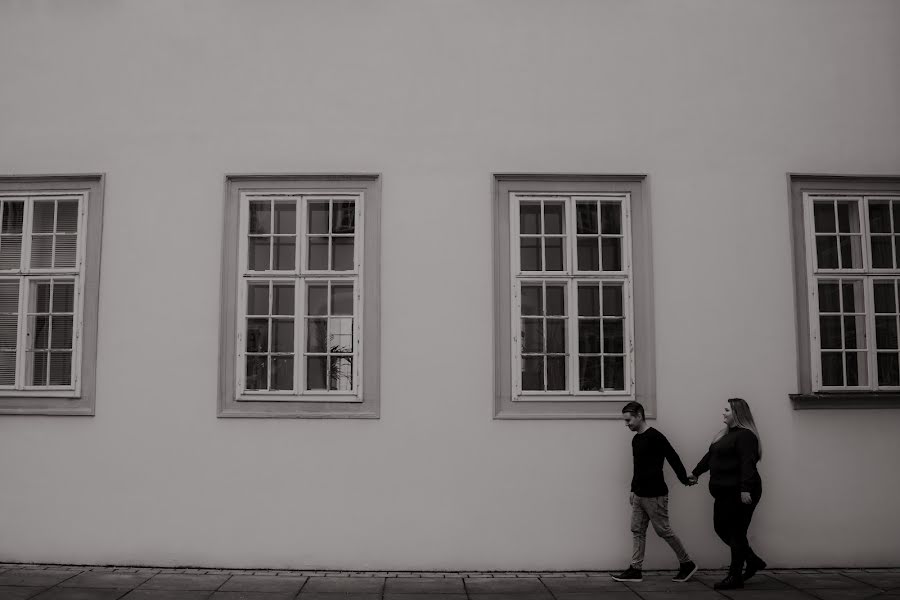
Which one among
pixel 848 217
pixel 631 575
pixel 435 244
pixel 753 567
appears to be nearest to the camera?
pixel 753 567

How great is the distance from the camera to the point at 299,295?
7594 millimetres

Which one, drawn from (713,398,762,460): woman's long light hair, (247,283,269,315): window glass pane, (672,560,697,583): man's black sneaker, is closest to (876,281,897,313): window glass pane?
(713,398,762,460): woman's long light hair

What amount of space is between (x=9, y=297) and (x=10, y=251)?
468mm

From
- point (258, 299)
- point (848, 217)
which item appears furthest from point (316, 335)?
Result: point (848, 217)

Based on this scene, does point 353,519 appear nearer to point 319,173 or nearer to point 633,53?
point 319,173

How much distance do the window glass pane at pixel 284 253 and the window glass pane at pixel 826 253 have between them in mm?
5257

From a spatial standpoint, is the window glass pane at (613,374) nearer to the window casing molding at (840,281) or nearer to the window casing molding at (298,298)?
the window casing molding at (840,281)

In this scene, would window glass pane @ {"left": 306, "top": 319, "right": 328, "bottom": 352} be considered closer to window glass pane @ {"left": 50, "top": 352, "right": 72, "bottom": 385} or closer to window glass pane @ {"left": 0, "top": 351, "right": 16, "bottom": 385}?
window glass pane @ {"left": 50, "top": 352, "right": 72, "bottom": 385}

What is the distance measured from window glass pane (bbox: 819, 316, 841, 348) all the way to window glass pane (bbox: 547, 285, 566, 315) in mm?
2579

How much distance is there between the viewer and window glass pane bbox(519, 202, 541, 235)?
7695mm

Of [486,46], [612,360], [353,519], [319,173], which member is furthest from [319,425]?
[486,46]

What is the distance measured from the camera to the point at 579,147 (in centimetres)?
761

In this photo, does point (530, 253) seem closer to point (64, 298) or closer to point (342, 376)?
point (342, 376)

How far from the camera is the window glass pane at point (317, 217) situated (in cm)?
768
